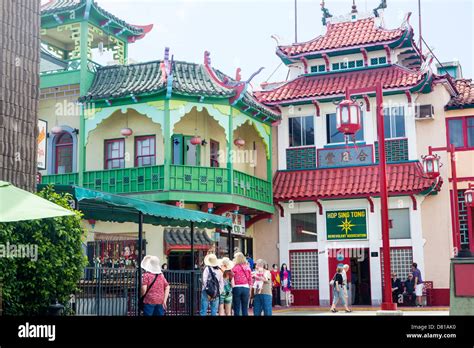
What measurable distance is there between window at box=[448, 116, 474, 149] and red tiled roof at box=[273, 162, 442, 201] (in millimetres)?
1740

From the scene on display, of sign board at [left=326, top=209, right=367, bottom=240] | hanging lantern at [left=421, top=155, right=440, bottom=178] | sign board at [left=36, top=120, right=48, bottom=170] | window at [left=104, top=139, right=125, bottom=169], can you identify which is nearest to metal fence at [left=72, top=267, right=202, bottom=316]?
sign board at [left=36, top=120, right=48, bottom=170]

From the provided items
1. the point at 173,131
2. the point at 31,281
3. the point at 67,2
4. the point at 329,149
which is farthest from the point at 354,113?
the point at 67,2

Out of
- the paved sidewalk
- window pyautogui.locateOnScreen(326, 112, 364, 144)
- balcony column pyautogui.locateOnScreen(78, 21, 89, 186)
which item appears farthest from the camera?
window pyautogui.locateOnScreen(326, 112, 364, 144)

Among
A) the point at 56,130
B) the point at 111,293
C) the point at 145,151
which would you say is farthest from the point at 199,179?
the point at 111,293

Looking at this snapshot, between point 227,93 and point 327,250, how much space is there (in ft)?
24.8

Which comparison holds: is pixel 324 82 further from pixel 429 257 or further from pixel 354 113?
pixel 354 113

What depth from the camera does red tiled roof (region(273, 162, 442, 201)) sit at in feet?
85.4

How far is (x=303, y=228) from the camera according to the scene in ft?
91.7

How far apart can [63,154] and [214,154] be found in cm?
579

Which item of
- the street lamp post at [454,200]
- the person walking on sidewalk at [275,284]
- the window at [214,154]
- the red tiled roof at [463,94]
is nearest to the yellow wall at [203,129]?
the window at [214,154]

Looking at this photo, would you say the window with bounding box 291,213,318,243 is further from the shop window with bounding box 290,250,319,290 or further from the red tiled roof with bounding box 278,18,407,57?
the red tiled roof with bounding box 278,18,407,57

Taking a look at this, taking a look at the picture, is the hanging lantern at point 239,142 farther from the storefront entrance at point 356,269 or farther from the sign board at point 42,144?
the sign board at point 42,144

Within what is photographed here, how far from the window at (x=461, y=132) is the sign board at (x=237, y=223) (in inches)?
341

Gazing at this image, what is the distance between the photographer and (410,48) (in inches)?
1116
